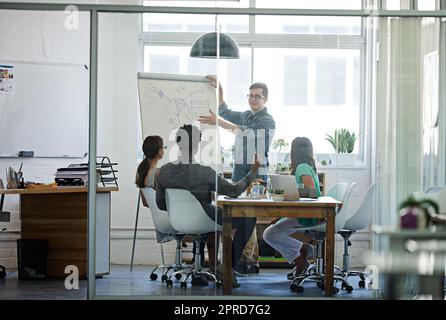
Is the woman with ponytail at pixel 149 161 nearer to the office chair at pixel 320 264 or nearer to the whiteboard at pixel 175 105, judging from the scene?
the whiteboard at pixel 175 105

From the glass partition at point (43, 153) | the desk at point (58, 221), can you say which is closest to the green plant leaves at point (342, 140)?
the glass partition at point (43, 153)

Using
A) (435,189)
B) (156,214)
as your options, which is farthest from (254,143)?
(435,189)

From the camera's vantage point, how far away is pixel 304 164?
6.70 meters

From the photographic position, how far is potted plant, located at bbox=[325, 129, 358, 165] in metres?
6.75

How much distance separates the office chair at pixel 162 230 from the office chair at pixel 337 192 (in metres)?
0.75

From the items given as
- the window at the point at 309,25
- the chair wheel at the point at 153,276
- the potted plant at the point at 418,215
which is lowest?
the chair wheel at the point at 153,276

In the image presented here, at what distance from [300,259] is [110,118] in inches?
66.8

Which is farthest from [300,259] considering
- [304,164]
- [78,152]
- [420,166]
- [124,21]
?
[78,152]

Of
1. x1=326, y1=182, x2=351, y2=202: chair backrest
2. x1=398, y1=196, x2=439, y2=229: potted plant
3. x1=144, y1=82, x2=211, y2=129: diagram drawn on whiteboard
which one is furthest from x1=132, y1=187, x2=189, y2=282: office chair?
x1=398, y1=196, x2=439, y2=229: potted plant

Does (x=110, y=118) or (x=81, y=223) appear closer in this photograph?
(x=110, y=118)

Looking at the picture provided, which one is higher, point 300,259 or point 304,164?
point 304,164

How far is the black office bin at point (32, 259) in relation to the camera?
25.1 ft

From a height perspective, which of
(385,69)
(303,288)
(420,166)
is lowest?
(303,288)

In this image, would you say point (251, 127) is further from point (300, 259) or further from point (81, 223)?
point (81, 223)
